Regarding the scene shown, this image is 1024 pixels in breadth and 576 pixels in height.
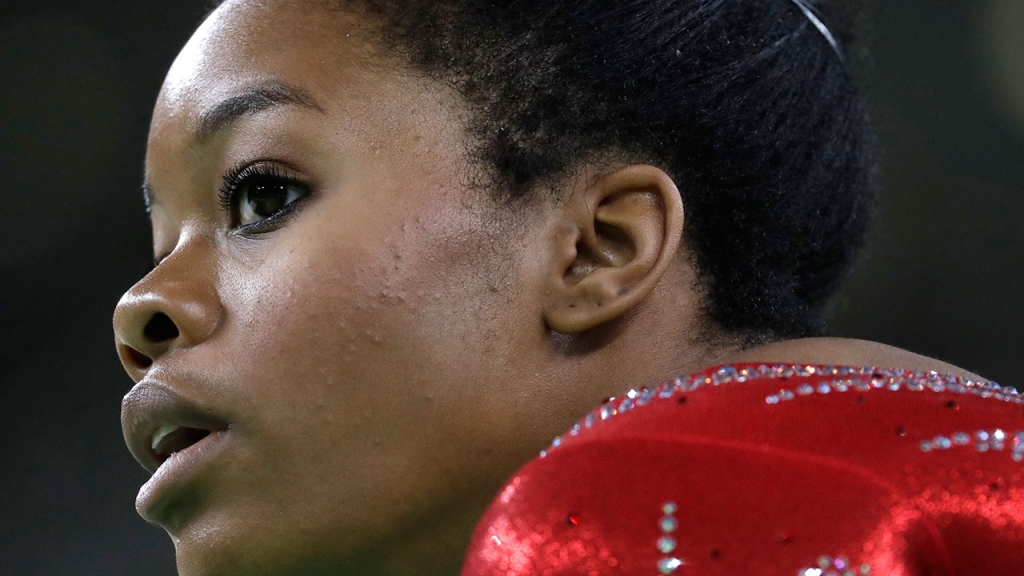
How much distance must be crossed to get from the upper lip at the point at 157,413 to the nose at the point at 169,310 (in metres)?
0.04

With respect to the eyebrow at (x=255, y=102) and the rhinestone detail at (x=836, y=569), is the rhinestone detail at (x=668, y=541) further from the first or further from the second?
the eyebrow at (x=255, y=102)

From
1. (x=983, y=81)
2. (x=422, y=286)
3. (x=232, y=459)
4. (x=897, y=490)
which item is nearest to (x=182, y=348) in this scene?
(x=232, y=459)

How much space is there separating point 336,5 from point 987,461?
2.43 feet

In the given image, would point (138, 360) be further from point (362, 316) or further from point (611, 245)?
point (611, 245)

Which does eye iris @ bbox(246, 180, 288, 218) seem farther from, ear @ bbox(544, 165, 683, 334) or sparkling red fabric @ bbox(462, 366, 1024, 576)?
sparkling red fabric @ bbox(462, 366, 1024, 576)

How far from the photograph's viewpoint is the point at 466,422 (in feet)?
3.21

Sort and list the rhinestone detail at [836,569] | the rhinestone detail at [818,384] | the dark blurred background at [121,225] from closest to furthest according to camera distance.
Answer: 1. the rhinestone detail at [836,569]
2. the rhinestone detail at [818,384]
3. the dark blurred background at [121,225]

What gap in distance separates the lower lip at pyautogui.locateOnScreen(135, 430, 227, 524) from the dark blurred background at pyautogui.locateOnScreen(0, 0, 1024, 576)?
1.83 m

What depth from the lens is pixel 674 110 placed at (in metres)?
1.14

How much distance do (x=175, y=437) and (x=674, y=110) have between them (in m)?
0.58

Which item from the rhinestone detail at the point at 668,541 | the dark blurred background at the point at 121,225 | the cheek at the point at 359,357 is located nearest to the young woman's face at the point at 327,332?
the cheek at the point at 359,357

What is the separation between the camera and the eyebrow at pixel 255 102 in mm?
1042

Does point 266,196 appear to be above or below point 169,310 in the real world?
above

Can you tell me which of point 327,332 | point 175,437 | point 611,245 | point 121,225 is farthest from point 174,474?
point 121,225
